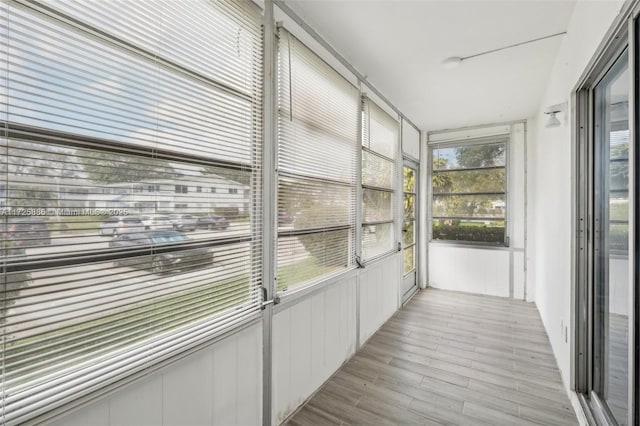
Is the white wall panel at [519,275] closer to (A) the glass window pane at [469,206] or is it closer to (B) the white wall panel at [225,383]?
(A) the glass window pane at [469,206]

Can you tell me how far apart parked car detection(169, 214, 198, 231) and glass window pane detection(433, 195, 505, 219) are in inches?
182

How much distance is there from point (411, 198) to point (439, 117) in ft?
4.19

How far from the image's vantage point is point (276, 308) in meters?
1.89

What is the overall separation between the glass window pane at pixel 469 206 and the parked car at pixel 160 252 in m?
4.59

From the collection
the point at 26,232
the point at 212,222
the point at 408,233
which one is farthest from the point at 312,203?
the point at 408,233

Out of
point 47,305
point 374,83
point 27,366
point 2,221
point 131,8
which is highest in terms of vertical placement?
point 374,83

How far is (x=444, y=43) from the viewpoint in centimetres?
250

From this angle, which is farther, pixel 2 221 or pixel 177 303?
pixel 177 303

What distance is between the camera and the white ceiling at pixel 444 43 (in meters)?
2.07

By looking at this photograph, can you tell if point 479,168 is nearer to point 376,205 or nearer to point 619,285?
point 376,205

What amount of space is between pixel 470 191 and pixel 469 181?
16 centimetres

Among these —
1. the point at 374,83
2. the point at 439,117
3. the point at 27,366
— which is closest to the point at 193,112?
the point at 27,366

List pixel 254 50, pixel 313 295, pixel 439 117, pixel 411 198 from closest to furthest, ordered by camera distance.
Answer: pixel 254 50
pixel 313 295
pixel 439 117
pixel 411 198

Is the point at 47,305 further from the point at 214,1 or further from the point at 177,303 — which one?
the point at 214,1
